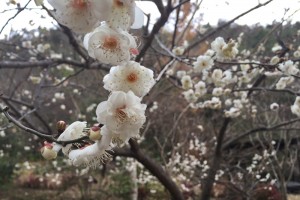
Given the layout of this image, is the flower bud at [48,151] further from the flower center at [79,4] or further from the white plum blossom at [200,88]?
the white plum blossom at [200,88]

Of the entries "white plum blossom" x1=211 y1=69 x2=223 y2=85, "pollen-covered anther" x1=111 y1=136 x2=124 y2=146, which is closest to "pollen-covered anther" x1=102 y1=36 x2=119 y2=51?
"pollen-covered anther" x1=111 y1=136 x2=124 y2=146

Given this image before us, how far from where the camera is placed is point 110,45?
40.7 inches

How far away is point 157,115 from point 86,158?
7336mm

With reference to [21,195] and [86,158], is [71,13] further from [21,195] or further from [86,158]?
[21,195]

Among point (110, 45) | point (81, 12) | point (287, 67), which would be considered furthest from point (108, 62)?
point (287, 67)

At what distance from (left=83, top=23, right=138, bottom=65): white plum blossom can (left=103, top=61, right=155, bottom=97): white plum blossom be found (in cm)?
8

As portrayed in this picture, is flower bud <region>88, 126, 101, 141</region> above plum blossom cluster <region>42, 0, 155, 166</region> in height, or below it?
below

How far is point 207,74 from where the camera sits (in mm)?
3465

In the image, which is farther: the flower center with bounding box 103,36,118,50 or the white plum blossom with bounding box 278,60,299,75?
the white plum blossom with bounding box 278,60,299,75

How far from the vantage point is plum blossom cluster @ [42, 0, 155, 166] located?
953 mm

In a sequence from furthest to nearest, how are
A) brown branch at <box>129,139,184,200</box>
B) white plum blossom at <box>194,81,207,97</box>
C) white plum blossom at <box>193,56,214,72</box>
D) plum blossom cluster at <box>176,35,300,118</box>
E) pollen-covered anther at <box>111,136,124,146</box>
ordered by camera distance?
1. white plum blossom at <box>194,81,207,97</box>
2. brown branch at <box>129,139,184,200</box>
3. white plum blossom at <box>193,56,214,72</box>
4. plum blossom cluster at <box>176,35,300,118</box>
5. pollen-covered anther at <box>111,136,124,146</box>

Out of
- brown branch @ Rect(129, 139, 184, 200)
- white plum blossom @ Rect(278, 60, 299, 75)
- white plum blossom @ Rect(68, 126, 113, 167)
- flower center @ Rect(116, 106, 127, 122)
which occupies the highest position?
white plum blossom @ Rect(278, 60, 299, 75)

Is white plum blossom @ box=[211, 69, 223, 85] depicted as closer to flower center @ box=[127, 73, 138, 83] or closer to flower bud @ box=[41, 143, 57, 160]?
flower center @ box=[127, 73, 138, 83]

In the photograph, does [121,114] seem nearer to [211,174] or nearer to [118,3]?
[118,3]
